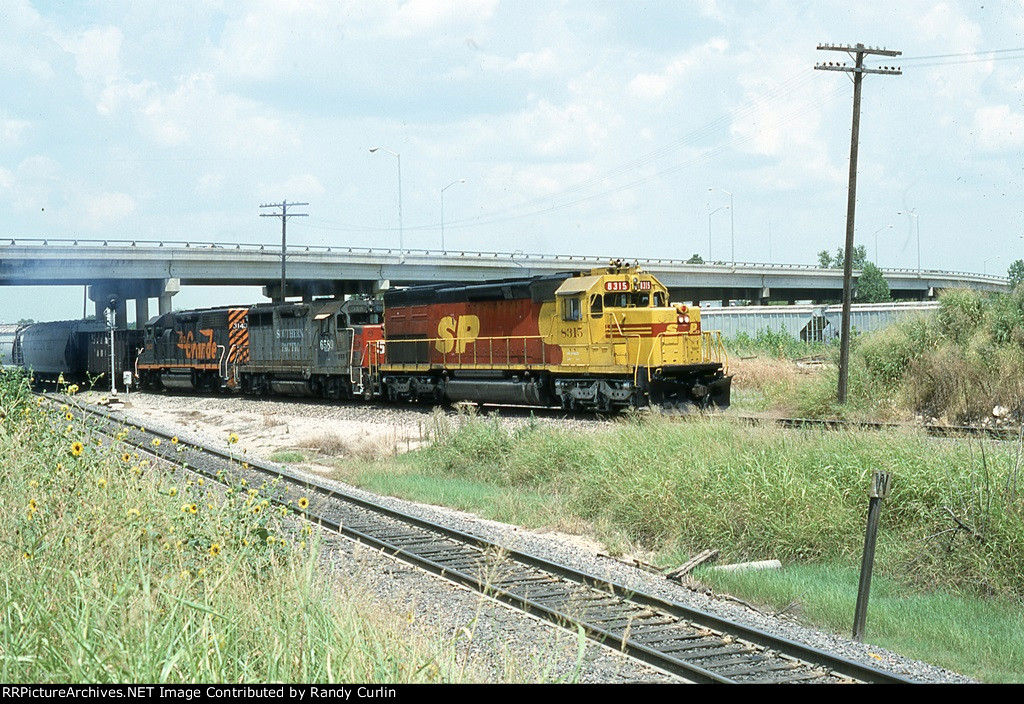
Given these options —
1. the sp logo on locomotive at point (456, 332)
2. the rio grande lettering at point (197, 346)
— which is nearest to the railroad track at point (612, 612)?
the sp logo on locomotive at point (456, 332)

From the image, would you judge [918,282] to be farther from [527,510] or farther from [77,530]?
[77,530]

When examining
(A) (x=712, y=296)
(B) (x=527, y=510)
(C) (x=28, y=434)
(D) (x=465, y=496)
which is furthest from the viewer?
(A) (x=712, y=296)

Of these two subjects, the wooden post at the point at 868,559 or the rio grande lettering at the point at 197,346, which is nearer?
the wooden post at the point at 868,559

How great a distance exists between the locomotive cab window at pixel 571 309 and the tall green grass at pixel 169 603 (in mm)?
14337

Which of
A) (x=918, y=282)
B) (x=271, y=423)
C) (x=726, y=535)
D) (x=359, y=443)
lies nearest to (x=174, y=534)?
(x=726, y=535)

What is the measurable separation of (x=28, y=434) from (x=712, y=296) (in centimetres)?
8193

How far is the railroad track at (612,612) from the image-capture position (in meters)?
6.29

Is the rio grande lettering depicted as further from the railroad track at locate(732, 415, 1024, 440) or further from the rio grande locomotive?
the railroad track at locate(732, 415, 1024, 440)

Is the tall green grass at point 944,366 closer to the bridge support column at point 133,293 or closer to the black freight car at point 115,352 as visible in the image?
the black freight car at point 115,352

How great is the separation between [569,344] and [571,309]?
786 mm

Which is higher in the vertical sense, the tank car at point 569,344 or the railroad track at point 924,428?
the tank car at point 569,344

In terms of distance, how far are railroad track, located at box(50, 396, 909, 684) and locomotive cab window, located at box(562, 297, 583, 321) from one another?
10.2 meters

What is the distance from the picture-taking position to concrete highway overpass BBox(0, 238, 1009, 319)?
166ft

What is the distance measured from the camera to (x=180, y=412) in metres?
30.6
